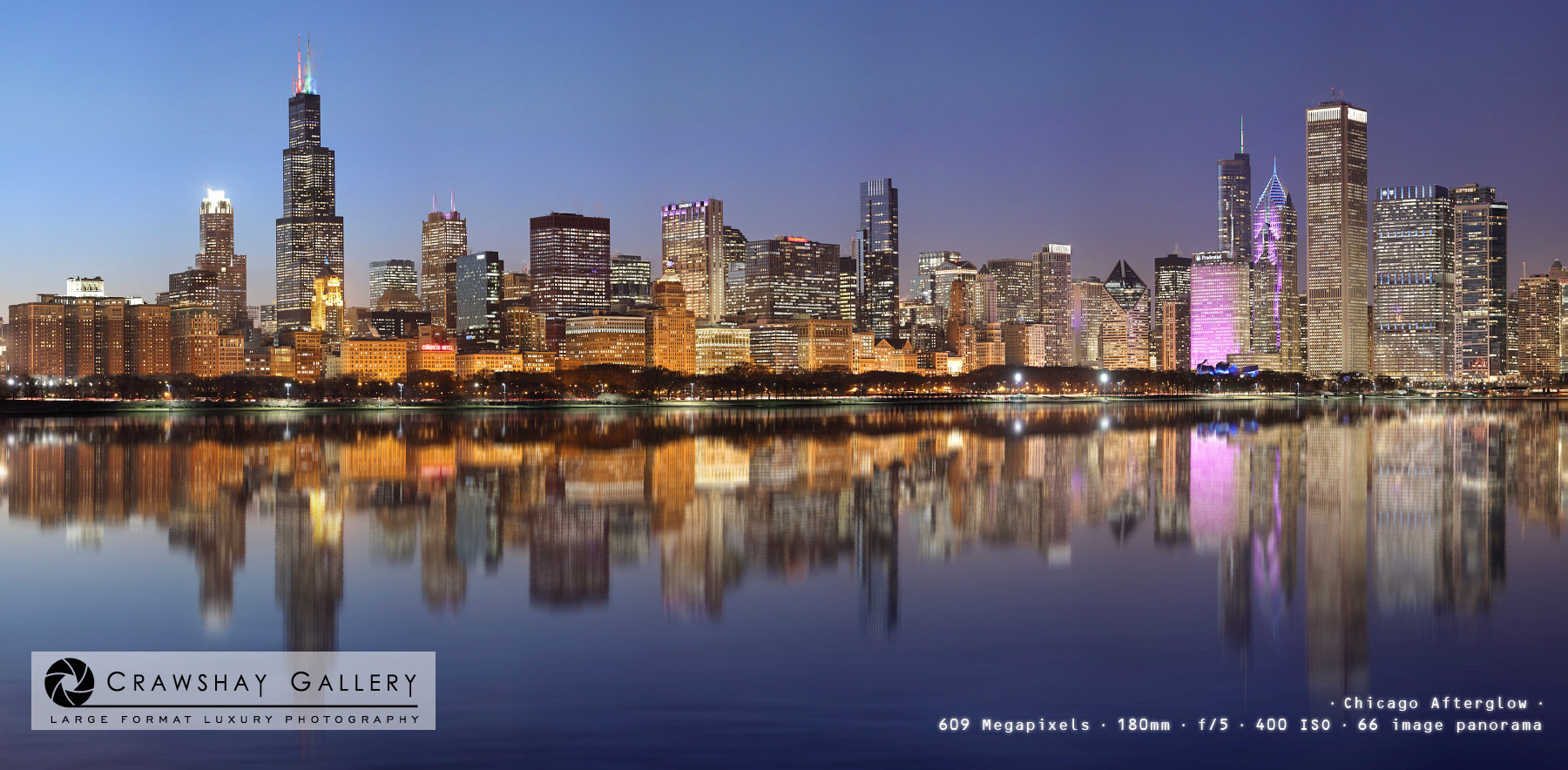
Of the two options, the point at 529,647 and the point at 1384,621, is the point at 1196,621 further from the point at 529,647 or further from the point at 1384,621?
the point at 529,647

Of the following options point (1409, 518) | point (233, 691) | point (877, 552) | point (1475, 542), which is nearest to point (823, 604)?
point (877, 552)

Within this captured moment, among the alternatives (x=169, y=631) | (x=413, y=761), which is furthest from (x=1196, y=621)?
(x=169, y=631)

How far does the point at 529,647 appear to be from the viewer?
17781 mm

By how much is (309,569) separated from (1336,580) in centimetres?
1933

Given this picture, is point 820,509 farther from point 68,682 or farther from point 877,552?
point 68,682

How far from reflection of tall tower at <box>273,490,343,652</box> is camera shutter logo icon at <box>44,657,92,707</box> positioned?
2703 mm

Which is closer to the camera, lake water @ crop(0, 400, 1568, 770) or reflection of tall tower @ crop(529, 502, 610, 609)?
lake water @ crop(0, 400, 1568, 770)

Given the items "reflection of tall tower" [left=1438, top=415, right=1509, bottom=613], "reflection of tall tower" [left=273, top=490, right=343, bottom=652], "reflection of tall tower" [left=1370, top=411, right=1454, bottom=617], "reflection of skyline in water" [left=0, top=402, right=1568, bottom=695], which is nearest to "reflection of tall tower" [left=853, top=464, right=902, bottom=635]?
"reflection of skyline in water" [left=0, top=402, right=1568, bottom=695]

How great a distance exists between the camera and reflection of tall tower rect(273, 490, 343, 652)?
1912 centimetres

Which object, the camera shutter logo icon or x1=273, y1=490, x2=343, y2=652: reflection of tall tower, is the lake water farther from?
the camera shutter logo icon

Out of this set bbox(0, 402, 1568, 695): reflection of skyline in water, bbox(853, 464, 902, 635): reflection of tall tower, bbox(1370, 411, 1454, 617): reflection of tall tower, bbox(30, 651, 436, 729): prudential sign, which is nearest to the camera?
bbox(30, 651, 436, 729): prudential sign

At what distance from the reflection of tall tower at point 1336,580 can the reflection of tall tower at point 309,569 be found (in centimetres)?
1361

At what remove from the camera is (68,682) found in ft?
49.7

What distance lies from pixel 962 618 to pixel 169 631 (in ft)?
39.4
